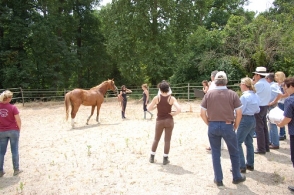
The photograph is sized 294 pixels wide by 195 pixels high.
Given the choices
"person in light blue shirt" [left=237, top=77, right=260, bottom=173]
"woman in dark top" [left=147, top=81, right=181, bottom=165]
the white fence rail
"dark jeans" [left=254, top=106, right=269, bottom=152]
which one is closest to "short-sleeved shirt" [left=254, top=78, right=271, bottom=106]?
"dark jeans" [left=254, top=106, right=269, bottom=152]

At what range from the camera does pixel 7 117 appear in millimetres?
5066

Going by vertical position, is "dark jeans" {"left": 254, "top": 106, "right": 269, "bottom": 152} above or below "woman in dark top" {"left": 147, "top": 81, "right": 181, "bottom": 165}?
below

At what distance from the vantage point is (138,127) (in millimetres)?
9281

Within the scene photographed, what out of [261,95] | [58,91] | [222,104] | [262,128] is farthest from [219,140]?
[58,91]

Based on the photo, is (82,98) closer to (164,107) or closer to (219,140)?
(164,107)

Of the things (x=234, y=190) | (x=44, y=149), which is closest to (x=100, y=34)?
(x=44, y=149)

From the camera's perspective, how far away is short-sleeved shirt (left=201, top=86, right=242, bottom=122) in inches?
154

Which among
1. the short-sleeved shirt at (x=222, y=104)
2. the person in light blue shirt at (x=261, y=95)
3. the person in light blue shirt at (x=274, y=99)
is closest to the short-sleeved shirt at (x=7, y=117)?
the short-sleeved shirt at (x=222, y=104)

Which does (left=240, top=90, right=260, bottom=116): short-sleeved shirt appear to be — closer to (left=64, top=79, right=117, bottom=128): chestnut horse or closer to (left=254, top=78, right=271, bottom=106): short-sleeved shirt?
(left=254, top=78, right=271, bottom=106): short-sleeved shirt

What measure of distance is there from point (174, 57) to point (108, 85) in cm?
1112

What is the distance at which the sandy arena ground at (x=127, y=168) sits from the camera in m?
4.36

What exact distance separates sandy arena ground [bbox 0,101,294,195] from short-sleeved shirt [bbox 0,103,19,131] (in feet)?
3.28

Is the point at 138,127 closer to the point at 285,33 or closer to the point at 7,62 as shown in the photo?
the point at 285,33

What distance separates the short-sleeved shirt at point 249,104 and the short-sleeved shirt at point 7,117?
4197 mm
